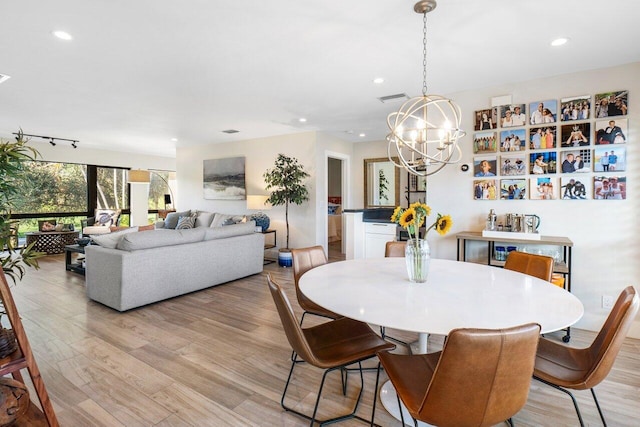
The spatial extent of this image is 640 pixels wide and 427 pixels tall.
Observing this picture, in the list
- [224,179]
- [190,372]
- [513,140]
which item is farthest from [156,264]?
[513,140]

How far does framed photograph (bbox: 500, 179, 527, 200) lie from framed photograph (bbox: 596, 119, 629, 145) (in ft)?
2.30

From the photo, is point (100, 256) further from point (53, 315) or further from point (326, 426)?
point (326, 426)

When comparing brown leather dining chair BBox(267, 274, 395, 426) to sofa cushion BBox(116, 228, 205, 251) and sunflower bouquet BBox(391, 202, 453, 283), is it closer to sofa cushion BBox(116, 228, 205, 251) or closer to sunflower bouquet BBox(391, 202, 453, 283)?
sunflower bouquet BBox(391, 202, 453, 283)

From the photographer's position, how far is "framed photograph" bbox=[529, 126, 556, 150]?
3223 millimetres

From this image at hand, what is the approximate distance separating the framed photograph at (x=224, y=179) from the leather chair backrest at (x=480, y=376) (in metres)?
6.18

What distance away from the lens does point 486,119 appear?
353 cm

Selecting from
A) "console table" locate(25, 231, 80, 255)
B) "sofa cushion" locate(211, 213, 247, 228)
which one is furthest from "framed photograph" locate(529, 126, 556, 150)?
"console table" locate(25, 231, 80, 255)

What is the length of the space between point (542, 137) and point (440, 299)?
103 inches

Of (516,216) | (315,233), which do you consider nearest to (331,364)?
(516,216)

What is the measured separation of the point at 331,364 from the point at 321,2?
6.97 ft

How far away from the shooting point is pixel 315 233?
5.95 meters

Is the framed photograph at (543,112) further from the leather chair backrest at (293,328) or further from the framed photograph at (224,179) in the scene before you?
the framed photograph at (224,179)

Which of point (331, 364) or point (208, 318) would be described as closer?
point (331, 364)

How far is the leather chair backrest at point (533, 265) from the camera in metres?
2.18
